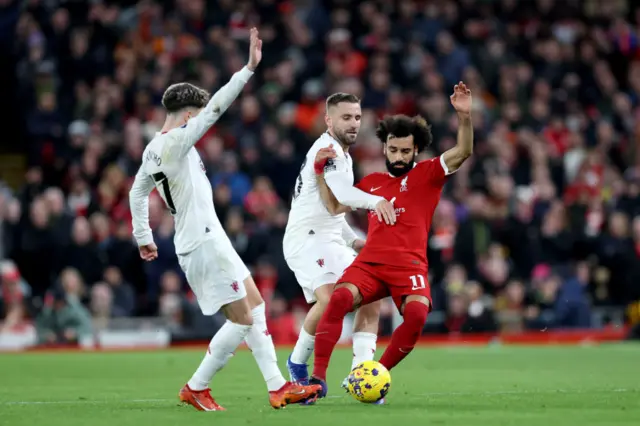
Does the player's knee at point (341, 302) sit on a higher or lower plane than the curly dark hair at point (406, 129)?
lower

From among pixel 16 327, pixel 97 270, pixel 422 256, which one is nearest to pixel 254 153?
pixel 97 270

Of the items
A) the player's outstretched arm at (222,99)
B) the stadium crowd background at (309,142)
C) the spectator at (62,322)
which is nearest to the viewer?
the player's outstretched arm at (222,99)

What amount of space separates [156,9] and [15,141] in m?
3.35

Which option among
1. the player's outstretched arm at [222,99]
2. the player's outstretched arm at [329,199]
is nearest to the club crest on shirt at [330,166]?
the player's outstretched arm at [329,199]

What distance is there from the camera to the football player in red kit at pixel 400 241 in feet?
30.3

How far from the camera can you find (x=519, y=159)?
21344 millimetres

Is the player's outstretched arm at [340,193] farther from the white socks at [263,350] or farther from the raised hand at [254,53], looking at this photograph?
the raised hand at [254,53]

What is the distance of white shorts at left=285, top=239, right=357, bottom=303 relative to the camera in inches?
397

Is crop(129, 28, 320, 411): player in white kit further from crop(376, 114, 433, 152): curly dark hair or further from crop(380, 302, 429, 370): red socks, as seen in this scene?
crop(376, 114, 433, 152): curly dark hair

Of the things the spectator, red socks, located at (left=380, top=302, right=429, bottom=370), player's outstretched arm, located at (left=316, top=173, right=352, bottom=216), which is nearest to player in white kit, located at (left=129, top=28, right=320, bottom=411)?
red socks, located at (left=380, top=302, right=429, bottom=370)

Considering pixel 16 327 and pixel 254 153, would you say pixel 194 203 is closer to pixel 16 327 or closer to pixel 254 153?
pixel 16 327

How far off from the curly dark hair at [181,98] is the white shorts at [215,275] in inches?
38.9

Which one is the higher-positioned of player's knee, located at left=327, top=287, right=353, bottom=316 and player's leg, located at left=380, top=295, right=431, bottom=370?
player's knee, located at left=327, top=287, right=353, bottom=316

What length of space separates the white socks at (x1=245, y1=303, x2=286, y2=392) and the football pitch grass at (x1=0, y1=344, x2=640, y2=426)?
21 cm
